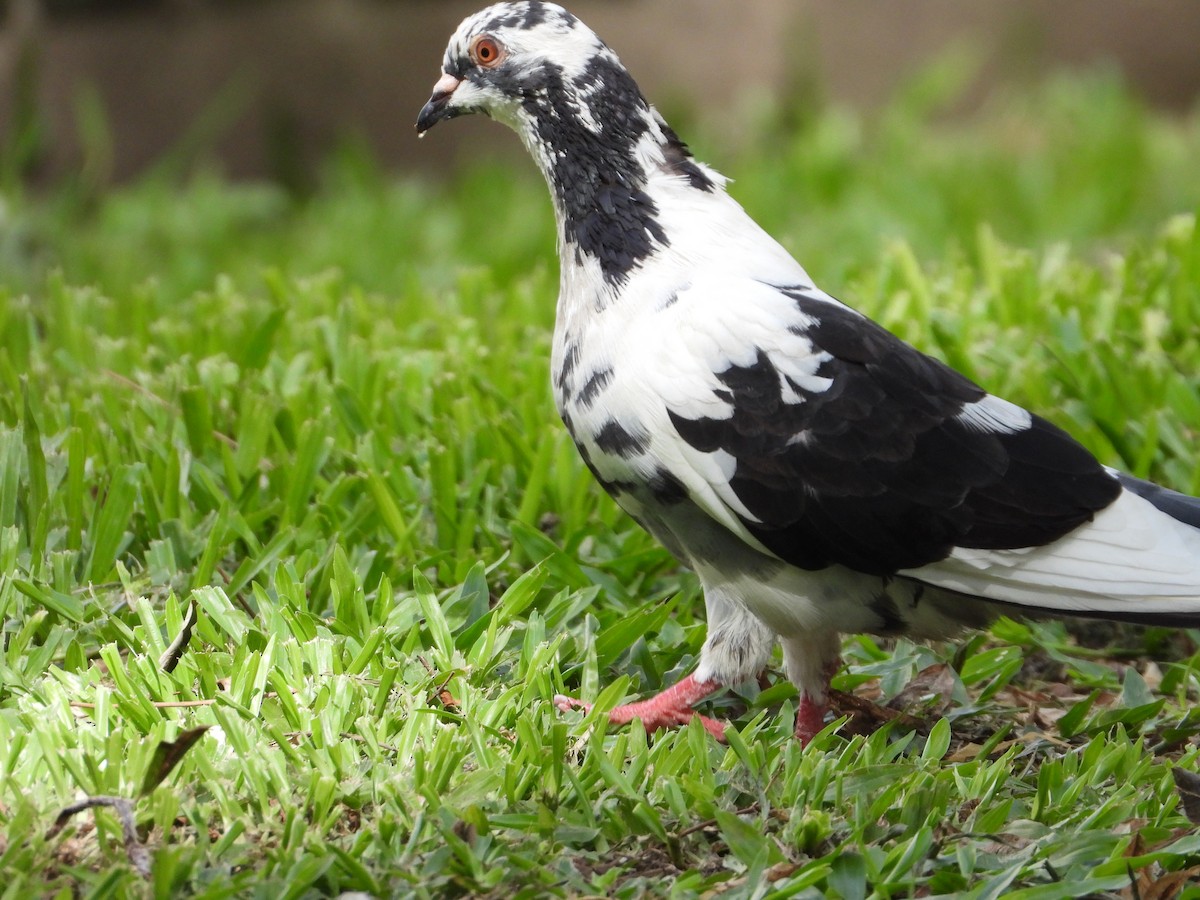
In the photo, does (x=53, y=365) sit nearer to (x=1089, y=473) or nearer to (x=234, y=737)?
(x=234, y=737)

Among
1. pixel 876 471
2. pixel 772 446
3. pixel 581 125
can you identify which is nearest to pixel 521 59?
pixel 581 125

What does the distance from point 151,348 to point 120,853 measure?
242cm

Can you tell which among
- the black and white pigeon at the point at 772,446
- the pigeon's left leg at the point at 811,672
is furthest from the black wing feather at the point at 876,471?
the pigeon's left leg at the point at 811,672

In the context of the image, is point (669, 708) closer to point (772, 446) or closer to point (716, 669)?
point (716, 669)

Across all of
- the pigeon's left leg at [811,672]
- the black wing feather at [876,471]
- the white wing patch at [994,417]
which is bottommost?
the pigeon's left leg at [811,672]

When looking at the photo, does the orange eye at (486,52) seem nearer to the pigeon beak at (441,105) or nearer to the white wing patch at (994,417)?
the pigeon beak at (441,105)

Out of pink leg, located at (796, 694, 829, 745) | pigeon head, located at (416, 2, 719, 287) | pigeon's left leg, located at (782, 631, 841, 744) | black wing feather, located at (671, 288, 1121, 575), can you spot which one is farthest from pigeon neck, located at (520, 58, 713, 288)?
pink leg, located at (796, 694, 829, 745)

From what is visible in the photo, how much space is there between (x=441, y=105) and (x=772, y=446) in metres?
1.04

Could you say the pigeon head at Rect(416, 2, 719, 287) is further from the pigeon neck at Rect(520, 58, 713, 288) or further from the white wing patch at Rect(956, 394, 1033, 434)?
the white wing patch at Rect(956, 394, 1033, 434)

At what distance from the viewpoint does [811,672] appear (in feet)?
9.04

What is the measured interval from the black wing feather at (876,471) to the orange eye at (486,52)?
821 millimetres

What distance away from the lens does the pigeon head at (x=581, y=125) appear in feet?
9.20

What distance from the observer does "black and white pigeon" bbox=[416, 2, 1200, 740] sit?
255 cm

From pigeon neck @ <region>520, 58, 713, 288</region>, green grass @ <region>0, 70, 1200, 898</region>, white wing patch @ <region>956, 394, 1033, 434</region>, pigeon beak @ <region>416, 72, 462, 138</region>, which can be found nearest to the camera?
green grass @ <region>0, 70, 1200, 898</region>
